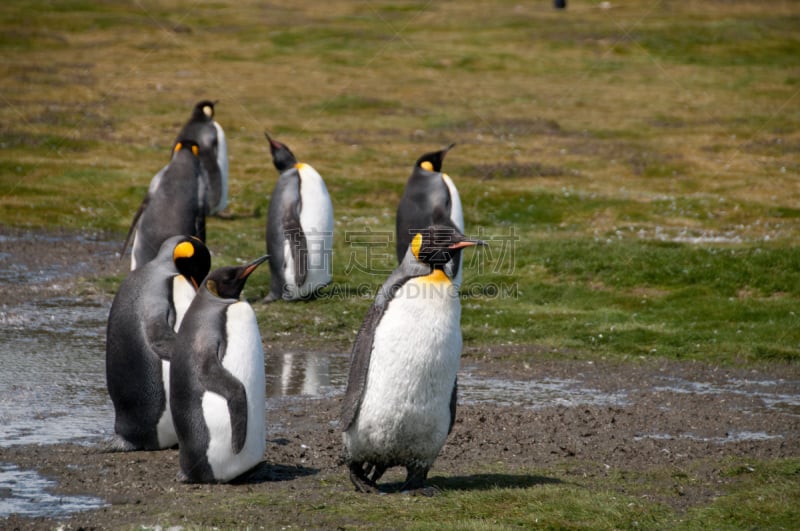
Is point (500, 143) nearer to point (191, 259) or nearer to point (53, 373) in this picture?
point (53, 373)

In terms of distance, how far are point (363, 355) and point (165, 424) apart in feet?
6.33

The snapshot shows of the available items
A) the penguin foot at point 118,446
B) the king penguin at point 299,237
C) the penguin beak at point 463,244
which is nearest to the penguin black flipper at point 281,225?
the king penguin at point 299,237

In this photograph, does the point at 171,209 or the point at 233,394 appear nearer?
the point at 233,394

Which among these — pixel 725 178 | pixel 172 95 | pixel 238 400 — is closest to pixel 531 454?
pixel 238 400

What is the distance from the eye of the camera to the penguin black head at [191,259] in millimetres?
7973

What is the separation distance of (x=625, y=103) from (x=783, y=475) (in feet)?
117

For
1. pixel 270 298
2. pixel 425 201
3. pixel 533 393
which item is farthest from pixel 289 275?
pixel 533 393

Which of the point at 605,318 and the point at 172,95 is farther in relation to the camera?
the point at 172,95

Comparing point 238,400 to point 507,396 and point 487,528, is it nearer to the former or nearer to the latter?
point 487,528

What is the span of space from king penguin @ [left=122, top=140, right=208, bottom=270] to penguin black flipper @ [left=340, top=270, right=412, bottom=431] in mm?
6521

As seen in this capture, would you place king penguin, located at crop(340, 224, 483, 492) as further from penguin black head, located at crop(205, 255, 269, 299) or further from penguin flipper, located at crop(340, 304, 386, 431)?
penguin black head, located at crop(205, 255, 269, 299)

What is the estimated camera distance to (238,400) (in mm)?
6727

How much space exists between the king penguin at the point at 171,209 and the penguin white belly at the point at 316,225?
5.58ft

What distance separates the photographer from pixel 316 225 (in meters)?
14.7
